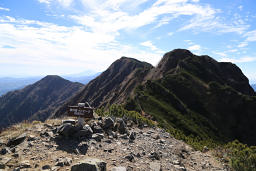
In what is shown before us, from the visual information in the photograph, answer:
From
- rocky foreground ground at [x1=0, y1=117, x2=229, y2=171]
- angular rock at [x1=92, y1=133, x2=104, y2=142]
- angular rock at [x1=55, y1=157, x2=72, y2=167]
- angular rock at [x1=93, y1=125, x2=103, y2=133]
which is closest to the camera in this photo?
angular rock at [x1=55, y1=157, x2=72, y2=167]

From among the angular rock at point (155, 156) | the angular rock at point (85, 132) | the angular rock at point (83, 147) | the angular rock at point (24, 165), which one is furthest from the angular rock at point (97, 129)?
the angular rock at point (24, 165)

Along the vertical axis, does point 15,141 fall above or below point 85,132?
below

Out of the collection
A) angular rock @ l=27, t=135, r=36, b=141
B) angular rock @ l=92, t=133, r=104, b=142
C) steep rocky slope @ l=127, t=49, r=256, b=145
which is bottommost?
steep rocky slope @ l=127, t=49, r=256, b=145

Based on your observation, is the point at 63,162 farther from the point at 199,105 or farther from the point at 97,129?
the point at 199,105

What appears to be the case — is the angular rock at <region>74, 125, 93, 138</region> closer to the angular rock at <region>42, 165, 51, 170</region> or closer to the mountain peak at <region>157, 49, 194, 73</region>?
the angular rock at <region>42, 165, 51, 170</region>

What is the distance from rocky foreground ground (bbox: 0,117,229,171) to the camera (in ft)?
31.6

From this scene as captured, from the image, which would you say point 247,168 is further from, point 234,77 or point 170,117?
point 234,77

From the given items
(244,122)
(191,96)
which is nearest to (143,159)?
(191,96)

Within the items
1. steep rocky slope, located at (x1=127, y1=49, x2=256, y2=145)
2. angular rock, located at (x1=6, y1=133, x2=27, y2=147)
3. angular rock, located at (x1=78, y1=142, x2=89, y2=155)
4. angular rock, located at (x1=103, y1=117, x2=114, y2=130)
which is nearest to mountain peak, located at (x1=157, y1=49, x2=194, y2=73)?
steep rocky slope, located at (x1=127, y1=49, x2=256, y2=145)

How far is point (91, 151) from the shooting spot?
38.6ft

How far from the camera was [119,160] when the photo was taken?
10883mm

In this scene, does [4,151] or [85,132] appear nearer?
[4,151]

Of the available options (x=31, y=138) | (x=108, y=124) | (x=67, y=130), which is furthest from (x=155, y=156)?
(x=31, y=138)

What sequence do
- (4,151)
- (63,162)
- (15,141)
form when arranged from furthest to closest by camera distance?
1. (15,141)
2. (4,151)
3. (63,162)
